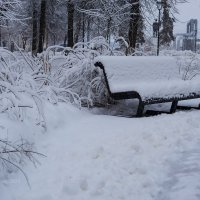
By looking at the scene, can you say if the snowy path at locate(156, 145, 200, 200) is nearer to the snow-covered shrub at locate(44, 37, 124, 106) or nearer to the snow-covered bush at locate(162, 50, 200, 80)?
the snow-covered shrub at locate(44, 37, 124, 106)

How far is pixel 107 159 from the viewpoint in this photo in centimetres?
472

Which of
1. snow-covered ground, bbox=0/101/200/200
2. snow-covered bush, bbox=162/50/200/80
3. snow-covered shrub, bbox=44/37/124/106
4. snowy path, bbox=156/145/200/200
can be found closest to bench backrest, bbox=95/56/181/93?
snow-covered shrub, bbox=44/37/124/106

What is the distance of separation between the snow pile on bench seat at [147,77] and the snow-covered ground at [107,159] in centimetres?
67

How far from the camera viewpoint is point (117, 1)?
65.1ft

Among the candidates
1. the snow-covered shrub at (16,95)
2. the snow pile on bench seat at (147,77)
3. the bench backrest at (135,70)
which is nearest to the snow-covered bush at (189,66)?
the bench backrest at (135,70)

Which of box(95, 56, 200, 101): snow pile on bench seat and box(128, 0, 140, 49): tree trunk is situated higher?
box(128, 0, 140, 49): tree trunk

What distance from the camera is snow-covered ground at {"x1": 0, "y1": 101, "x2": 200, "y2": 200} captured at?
3924 millimetres

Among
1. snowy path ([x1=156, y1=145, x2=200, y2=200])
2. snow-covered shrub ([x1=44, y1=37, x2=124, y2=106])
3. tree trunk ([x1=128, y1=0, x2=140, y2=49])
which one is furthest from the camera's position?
tree trunk ([x1=128, y1=0, x2=140, y2=49])

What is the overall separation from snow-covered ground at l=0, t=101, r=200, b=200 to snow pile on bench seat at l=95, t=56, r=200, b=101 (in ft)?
2.19

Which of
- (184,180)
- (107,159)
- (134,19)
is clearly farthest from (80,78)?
(134,19)

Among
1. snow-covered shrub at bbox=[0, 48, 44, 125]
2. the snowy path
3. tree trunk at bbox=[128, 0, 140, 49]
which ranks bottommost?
the snowy path

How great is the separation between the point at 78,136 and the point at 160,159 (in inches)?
50.1

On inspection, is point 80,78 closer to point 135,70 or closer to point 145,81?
point 135,70

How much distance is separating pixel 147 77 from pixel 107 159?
12.3 feet
